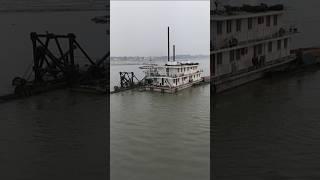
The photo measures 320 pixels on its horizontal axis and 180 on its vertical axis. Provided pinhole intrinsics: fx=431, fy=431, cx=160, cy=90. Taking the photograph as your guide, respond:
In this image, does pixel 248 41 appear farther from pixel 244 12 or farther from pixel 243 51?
pixel 244 12

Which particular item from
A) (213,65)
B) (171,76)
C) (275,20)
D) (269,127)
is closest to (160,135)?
(171,76)

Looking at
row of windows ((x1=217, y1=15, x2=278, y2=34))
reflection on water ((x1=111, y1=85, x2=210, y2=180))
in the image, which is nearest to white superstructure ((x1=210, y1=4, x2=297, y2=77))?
row of windows ((x1=217, y1=15, x2=278, y2=34))

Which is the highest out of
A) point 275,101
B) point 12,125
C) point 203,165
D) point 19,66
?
point 19,66

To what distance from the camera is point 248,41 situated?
332cm

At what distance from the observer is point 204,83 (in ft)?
13.8

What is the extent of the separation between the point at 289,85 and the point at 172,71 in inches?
63.3

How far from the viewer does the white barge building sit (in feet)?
10.7

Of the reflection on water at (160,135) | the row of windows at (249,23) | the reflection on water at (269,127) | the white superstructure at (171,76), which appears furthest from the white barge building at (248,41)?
the white superstructure at (171,76)

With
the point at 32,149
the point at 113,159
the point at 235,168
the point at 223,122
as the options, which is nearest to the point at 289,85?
the point at 223,122

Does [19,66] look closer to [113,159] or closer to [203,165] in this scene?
[113,159]

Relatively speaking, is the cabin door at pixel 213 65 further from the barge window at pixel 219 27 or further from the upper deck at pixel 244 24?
the barge window at pixel 219 27

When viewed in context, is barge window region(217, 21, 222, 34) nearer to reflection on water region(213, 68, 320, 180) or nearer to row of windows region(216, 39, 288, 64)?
row of windows region(216, 39, 288, 64)

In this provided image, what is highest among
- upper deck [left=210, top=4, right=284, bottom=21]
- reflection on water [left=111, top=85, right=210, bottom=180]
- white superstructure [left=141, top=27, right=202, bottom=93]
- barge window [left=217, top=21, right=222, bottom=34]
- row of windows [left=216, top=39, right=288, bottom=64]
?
upper deck [left=210, top=4, right=284, bottom=21]

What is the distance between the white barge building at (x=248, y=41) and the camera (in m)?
3.25
